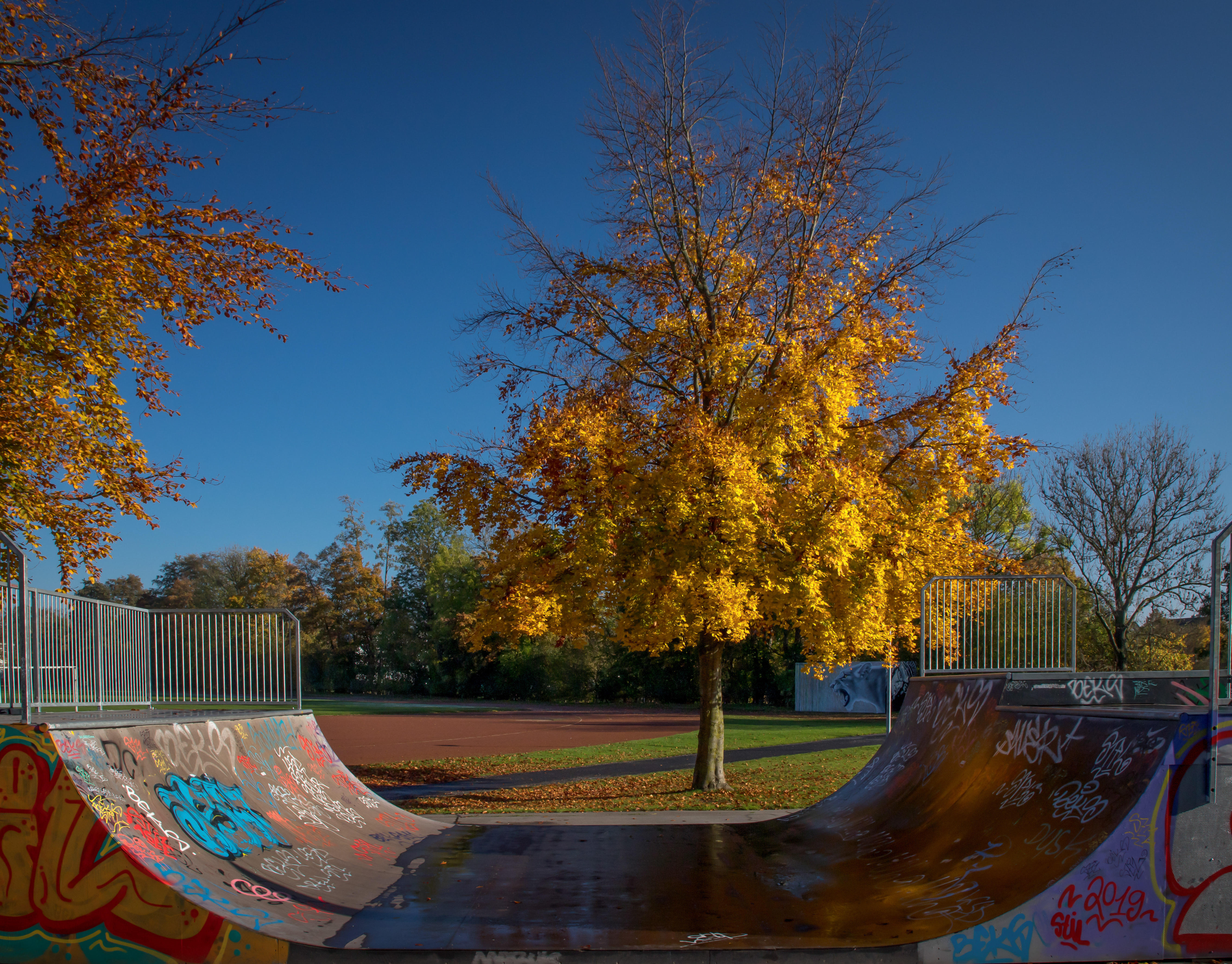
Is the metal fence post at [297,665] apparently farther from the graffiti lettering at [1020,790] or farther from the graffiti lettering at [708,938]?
the graffiti lettering at [1020,790]

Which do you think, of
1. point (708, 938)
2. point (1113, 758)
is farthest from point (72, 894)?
point (1113, 758)

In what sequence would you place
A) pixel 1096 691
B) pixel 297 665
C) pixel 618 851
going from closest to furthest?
pixel 1096 691
pixel 618 851
pixel 297 665

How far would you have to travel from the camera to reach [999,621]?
1004 centimetres

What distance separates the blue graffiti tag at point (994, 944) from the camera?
199 inches

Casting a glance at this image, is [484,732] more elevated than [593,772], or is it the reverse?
[593,772]

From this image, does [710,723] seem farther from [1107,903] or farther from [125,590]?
[125,590]

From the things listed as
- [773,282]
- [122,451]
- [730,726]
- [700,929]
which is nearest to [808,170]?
[773,282]

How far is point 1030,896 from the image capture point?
5.27 m

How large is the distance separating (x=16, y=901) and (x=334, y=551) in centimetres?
7205

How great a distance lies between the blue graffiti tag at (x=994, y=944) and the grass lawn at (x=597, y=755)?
11369mm

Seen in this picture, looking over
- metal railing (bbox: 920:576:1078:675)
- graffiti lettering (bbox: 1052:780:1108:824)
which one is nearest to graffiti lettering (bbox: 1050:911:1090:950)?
graffiti lettering (bbox: 1052:780:1108:824)

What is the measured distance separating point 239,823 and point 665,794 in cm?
858

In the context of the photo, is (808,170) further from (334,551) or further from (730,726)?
(334,551)

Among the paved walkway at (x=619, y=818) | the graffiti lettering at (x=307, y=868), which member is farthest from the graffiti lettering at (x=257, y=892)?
the paved walkway at (x=619, y=818)
